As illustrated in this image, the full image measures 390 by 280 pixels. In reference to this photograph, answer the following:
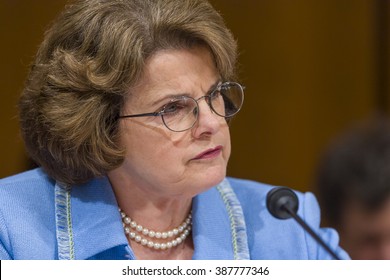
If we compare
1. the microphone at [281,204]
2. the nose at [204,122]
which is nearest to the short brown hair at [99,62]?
the nose at [204,122]

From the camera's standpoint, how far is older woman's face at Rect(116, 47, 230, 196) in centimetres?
172

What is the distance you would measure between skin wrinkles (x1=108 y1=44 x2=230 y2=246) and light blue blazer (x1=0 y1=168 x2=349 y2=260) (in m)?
0.15

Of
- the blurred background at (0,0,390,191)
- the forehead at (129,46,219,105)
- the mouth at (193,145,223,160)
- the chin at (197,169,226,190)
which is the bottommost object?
the blurred background at (0,0,390,191)

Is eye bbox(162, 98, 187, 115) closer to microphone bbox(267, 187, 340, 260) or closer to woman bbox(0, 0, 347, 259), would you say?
woman bbox(0, 0, 347, 259)

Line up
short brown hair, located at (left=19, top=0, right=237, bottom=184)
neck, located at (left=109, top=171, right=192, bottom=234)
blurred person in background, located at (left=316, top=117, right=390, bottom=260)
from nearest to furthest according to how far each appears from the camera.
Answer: short brown hair, located at (left=19, top=0, right=237, bottom=184)
neck, located at (left=109, top=171, right=192, bottom=234)
blurred person in background, located at (left=316, top=117, right=390, bottom=260)

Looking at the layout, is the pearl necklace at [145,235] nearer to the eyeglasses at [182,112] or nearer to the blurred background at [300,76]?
the eyeglasses at [182,112]

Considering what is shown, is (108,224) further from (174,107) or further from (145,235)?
(174,107)

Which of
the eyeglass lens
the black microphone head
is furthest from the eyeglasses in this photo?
the black microphone head

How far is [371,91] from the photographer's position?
4.00m

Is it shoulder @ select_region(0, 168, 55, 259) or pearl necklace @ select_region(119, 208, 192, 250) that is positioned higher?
shoulder @ select_region(0, 168, 55, 259)

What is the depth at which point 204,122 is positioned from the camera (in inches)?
68.5

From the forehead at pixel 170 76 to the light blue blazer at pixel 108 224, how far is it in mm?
286

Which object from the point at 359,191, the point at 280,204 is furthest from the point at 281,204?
the point at 359,191

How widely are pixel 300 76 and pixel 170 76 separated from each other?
2167 millimetres
